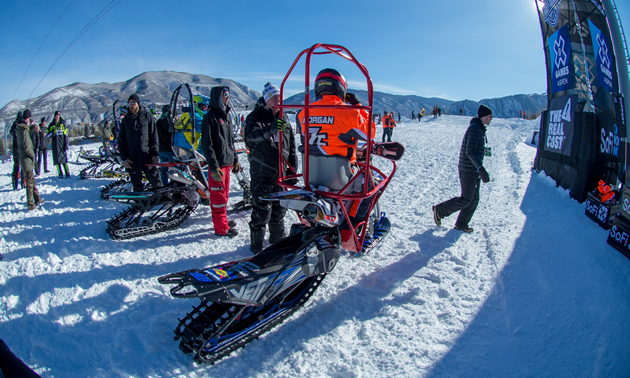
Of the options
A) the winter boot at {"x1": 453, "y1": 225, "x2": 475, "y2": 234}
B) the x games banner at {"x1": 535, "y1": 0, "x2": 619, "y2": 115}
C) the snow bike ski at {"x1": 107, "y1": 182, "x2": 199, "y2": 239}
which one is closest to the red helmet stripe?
the winter boot at {"x1": 453, "y1": 225, "x2": 475, "y2": 234}

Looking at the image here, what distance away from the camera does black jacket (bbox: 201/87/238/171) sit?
13.4 feet

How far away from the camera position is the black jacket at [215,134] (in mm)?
4082

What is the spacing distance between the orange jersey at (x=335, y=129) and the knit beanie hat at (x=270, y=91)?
105cm

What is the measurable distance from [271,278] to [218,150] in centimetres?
254

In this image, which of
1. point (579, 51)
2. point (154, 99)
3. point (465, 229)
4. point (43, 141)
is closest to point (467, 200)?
point (465, 229)

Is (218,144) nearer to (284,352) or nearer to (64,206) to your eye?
(284,352)

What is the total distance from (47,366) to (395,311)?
8.52 ft

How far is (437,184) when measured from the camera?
6.95m

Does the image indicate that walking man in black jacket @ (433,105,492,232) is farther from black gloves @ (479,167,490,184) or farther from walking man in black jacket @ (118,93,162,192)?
walking man in black jacket @ (118,93,162,192)

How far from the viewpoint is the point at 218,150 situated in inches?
166

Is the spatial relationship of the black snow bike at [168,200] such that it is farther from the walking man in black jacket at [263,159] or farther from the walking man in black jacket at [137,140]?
the walking man in black jacket at [263,159]

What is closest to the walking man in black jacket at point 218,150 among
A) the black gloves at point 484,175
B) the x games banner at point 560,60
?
the black gloves at point 484,175

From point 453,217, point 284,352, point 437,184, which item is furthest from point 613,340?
point 437,184

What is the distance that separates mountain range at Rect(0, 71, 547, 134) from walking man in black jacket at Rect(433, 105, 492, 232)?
76747mm
